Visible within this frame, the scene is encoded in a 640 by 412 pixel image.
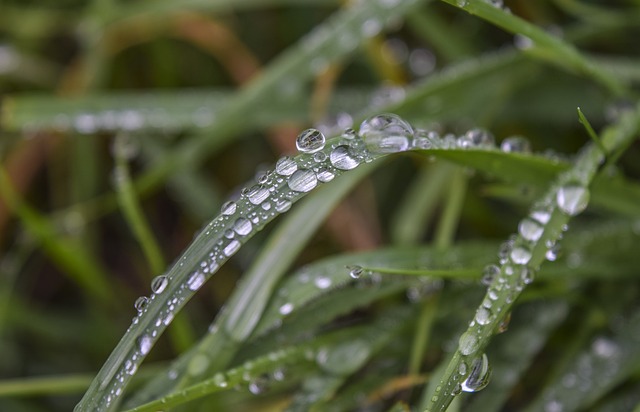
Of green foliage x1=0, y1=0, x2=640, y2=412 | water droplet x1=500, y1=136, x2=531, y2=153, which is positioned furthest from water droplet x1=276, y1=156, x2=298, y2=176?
water droplet x1=500, y1=136, x2=531, y2=153

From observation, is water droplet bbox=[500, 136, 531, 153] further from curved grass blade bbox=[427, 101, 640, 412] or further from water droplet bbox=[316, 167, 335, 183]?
water droplet bbox=[316, 167, 335, 183]

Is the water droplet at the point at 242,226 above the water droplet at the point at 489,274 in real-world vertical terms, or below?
above

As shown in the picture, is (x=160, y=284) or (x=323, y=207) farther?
(x=323, y=207)

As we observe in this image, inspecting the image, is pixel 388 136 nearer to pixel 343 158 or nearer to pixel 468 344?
pixel 343 158

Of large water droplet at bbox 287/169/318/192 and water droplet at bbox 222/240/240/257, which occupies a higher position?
large water droplet at bbox 287/169/318/192

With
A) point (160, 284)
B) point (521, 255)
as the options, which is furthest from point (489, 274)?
point (160, 284)

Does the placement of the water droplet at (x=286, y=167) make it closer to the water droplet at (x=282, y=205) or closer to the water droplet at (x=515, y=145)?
the water droplet at (x=282, y=205)

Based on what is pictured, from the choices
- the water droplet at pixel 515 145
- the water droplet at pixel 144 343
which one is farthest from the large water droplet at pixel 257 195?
the water droplet at pixel 515 145
